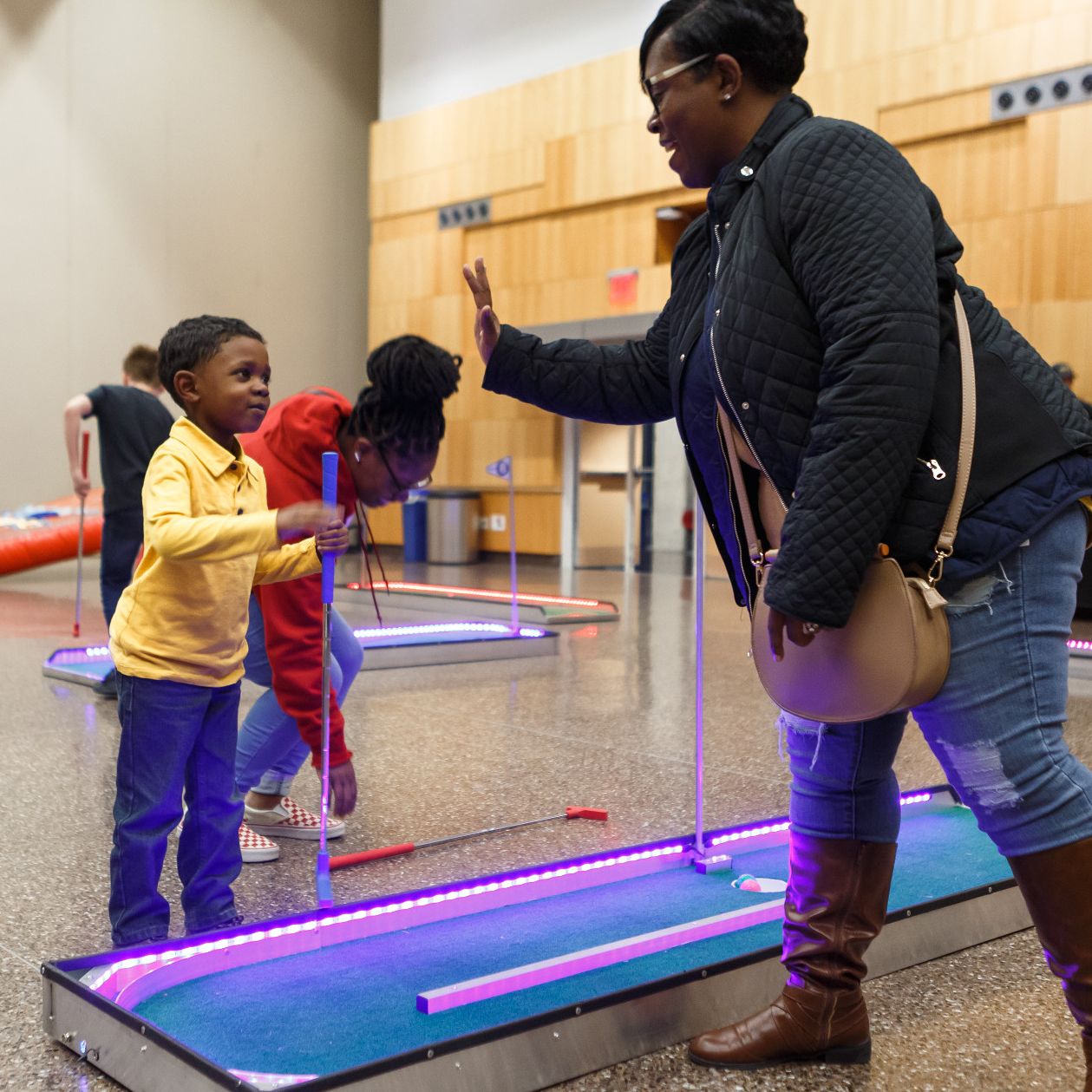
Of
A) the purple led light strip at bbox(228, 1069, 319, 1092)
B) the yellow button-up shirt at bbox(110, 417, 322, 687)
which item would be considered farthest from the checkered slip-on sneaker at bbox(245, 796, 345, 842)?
the purple led light strip at bbox(228, 1069, 319, 1092)

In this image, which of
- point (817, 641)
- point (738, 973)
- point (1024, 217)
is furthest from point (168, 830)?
point (1024, 217)

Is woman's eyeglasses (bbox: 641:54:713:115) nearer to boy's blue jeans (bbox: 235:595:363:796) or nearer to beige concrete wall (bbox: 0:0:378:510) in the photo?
boy's blue jeans (bbox: 235:595:363:796)

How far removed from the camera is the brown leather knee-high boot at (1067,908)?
1.68 metres

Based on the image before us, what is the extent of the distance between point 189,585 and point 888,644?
1.26 meters

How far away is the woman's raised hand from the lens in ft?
7.30

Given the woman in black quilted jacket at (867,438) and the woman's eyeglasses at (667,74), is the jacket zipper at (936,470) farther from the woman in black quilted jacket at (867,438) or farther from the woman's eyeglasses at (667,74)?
the woman's eyeglasses at (667,74)

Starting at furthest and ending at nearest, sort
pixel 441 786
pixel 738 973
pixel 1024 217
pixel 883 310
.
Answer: pixel 1024 217
pixel 441 786
pixel 738 973
pixel 883 310

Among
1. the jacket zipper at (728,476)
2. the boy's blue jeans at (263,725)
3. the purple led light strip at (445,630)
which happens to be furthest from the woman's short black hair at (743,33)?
the purple led light strip at (445,630)

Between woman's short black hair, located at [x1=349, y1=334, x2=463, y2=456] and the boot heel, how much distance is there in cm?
136

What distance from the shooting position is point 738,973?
7.17 ft

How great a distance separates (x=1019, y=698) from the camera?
66.2 inches

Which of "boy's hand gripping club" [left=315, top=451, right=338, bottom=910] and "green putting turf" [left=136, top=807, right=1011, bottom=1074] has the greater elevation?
"boy's hand gripping club" [left=315, top=451, right=338, bottom=910]

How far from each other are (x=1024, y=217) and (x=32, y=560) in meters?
8.87

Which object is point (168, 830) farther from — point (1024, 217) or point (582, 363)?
point (1024, 217)
